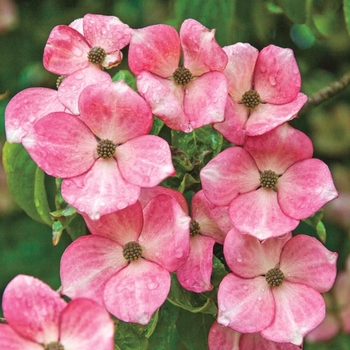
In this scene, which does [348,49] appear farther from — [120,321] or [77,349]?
[77,349]

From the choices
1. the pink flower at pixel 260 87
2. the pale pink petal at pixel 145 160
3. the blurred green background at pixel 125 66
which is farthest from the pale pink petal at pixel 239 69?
the blurred green background at pixel 125 66

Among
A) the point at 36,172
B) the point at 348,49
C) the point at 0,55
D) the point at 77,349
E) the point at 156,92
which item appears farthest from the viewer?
the point at 0,55

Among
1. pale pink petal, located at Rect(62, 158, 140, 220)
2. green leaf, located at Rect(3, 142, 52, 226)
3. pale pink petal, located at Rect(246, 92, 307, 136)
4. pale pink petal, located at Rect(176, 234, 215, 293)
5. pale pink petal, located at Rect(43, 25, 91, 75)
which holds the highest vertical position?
pale pink petal, located at Rect(43, 25, 91, 75)

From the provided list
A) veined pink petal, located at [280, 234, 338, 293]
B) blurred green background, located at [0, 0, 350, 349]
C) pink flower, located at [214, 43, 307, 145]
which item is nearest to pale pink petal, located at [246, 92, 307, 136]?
pink flower, located at [214, 43, 307, 145]

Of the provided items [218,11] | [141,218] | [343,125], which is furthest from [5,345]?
[343,125]

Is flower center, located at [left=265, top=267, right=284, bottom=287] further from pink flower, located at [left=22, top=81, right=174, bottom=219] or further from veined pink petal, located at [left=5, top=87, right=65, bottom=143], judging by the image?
veined pink petal, located at [left=5, top=87, right=65, bottom=143]

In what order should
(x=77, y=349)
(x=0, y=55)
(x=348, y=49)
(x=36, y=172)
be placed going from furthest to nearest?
(x=0, y=55)
(x=348, y=49)
(x=36, y=172)
(x=77, y=349)

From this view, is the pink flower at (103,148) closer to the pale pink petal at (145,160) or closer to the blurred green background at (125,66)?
the pale pink petal at (145,160)
